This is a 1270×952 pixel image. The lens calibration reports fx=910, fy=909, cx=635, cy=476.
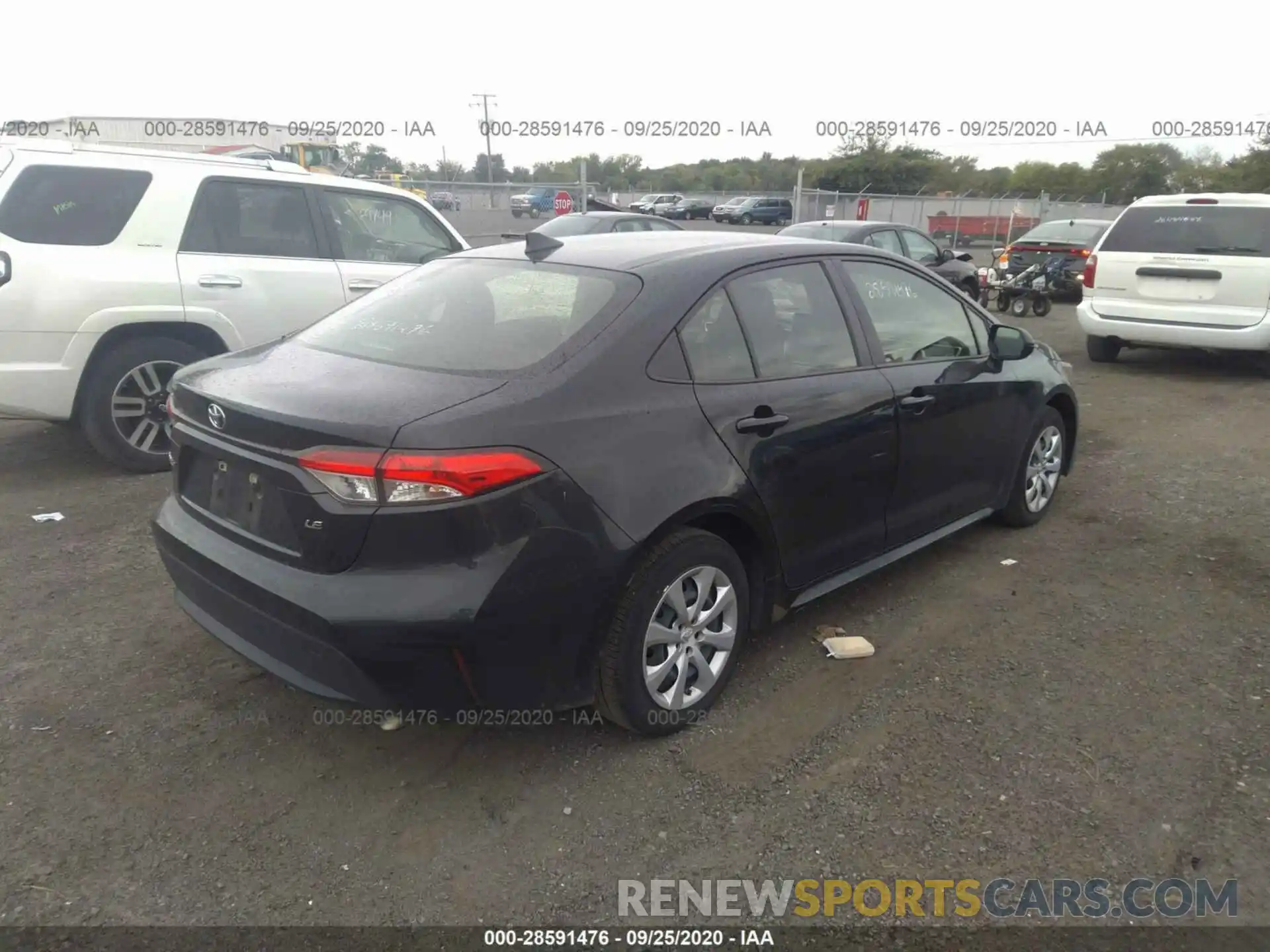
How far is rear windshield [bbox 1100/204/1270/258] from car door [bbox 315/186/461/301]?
6794 mm

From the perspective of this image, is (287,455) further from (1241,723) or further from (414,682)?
(1241,723)

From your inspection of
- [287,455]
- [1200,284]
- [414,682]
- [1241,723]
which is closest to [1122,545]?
[1241,723]

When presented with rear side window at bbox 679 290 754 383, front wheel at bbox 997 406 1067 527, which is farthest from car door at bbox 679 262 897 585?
front wheel at bbox 997 406 1067 527

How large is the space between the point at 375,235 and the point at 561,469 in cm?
475

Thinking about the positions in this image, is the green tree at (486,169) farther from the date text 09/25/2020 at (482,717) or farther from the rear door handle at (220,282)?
the date text 09/25/2020 at (482,717)

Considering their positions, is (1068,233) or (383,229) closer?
(383,229)

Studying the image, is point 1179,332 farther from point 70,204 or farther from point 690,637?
point 70,204

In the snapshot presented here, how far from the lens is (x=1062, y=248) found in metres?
14.4

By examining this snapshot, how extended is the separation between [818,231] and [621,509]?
9766 mm

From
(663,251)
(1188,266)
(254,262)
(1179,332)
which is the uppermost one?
(663,251)

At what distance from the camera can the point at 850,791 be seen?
283 cm

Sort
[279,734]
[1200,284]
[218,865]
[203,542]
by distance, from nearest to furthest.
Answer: [218,865] → [203,542] → [279,734] → [1200,284]

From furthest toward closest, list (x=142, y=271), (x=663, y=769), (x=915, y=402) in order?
1. (x=142, y=271)
2. (x=915, y=402)
3. (x=663, y=769)

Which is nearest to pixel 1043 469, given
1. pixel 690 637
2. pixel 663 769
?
pixel 690 637
